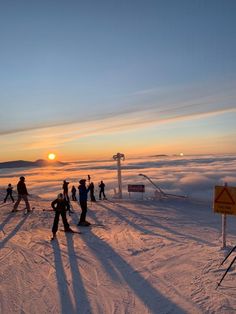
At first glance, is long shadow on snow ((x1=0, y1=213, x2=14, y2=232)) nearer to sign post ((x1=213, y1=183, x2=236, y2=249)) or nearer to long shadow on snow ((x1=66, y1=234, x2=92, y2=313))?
long shadow on snow ((x1=66, y1=234, x2=92, y2=313))

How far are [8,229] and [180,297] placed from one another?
949cm

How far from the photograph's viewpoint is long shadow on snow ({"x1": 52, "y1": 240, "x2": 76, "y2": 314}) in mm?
6742

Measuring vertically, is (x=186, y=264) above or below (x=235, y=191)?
below

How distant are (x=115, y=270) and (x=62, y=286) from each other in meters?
1.53

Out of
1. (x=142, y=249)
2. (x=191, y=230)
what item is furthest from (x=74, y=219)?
(x=142, y=249)

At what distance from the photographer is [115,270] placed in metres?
8.86

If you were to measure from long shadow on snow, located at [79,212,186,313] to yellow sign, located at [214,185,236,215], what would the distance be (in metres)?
2.93

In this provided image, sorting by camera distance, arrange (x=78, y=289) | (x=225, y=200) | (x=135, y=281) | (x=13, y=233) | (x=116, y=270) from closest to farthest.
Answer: (x=78, y=289) < (x=135, y=281) < (x=116, y=270) < (x=225, y=200) < (x=13, y=233)

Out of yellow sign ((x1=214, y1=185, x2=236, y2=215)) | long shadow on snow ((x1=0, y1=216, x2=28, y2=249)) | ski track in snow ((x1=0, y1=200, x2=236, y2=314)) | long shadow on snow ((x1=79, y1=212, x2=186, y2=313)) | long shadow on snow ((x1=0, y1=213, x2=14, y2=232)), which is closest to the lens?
long shadow on snow ((x1=79, y1=212, x2=186, y2=313))

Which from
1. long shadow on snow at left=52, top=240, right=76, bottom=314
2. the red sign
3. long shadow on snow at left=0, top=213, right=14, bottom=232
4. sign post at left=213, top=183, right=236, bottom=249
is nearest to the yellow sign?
sign post at left=213, top=183, right=236, bottom=249

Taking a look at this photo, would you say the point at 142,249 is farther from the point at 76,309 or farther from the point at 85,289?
the point at 76,309

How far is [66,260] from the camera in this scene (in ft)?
32.0

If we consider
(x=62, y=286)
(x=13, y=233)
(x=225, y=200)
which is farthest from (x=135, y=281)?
(x=13, y=233)

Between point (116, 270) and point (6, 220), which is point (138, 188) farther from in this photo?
point (116, 270)
